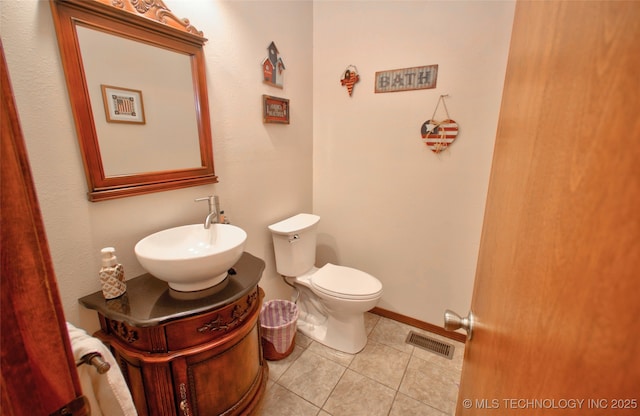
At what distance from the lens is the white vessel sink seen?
0.95m

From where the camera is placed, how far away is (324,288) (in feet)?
5.74

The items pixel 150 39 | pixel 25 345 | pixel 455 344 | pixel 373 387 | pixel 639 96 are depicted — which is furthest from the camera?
pixel 455 344

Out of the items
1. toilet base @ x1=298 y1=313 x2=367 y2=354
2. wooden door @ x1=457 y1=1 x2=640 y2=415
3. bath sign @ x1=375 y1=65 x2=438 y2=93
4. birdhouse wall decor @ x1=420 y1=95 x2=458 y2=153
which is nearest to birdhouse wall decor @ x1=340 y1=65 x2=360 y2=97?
bath sign @ x1=375 y1=65 x2=438 y2=93

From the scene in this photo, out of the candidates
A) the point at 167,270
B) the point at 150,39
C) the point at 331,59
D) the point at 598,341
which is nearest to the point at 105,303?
the point at 167,270

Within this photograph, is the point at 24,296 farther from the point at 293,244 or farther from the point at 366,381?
the point at 366,381

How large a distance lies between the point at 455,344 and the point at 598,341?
2018 millimetres

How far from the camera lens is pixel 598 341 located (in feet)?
0.79

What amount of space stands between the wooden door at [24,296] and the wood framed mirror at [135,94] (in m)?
0.80

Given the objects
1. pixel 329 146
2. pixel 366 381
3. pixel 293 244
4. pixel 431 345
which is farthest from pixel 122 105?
pixel 431 345

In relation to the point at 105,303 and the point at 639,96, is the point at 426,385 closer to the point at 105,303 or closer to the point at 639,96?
the point at 105,303

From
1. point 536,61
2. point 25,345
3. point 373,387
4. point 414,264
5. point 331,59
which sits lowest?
point 373,387

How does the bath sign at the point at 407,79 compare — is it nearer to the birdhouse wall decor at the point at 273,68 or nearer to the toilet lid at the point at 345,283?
the birdhouse wall decor at the point at 273,68

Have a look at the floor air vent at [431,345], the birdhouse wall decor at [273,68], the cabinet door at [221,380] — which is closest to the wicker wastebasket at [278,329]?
the cabinet door at [221,380]

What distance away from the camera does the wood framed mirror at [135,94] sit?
0.97 metres
